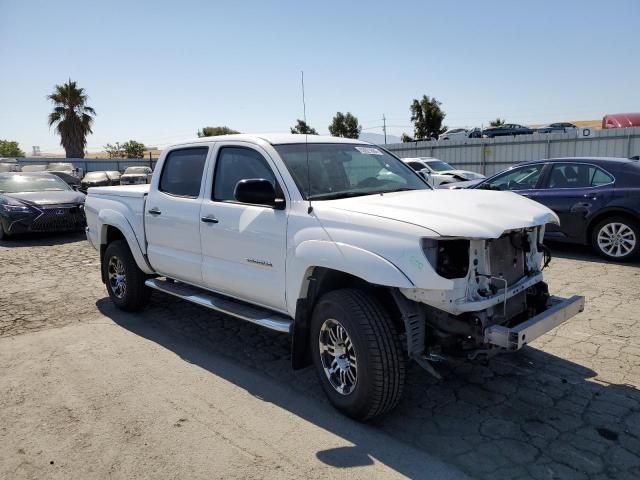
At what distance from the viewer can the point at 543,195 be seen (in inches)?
339

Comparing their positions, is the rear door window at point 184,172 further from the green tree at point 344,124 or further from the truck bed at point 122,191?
the green tree at point 344,124

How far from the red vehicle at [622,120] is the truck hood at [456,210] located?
22550 millimetres

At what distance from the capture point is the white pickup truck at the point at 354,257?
3230mm

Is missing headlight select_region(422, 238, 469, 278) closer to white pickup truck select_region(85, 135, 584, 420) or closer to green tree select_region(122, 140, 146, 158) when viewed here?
white pickup truck select_region(85, 135, 584, 420)

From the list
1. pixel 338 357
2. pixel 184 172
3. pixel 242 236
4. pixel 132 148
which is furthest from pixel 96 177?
pixel 132 148

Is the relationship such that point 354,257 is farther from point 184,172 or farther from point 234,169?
point 184,172

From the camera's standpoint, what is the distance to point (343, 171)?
14.5ft

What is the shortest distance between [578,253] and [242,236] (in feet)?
21.6

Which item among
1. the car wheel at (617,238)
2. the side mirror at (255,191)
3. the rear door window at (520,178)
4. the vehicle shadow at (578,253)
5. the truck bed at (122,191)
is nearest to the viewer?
the side mirror at (255,191)

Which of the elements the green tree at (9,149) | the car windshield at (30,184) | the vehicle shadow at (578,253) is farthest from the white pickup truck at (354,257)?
the green tree at (9,149)

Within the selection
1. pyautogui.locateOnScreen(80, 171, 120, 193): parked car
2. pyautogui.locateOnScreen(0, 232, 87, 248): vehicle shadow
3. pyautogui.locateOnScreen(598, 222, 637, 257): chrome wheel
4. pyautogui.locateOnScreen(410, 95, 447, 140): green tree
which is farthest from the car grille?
pyautogui.locateOnScreen(410, 95, 447, 140): green tree

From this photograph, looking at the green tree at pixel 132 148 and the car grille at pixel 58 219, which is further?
the green tree at pixel 132 148

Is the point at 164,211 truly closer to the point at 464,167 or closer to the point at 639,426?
the point at 639,426

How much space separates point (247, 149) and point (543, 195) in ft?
19.3
